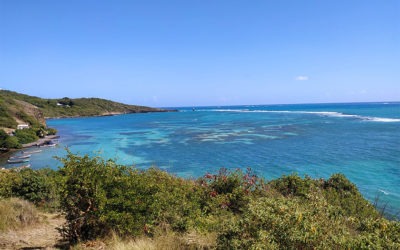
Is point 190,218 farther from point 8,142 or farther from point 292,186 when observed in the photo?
point 8,142

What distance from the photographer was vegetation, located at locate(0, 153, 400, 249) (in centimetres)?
454

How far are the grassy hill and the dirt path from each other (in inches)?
2584

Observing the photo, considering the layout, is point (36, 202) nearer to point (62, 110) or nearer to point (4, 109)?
point (4, 109)

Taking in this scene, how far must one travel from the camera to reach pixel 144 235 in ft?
22.8

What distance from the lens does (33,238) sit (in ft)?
26.8

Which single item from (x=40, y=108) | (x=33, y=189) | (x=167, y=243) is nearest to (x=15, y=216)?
(x=33, y=189)

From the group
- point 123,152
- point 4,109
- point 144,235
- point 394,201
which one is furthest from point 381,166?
point 4,109

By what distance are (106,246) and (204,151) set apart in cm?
3349

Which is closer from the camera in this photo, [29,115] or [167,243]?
[167,243]

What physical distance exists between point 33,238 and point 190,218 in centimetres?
440

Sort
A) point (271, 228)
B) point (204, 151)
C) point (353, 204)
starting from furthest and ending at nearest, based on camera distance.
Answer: point (204, 151) → point (353, 204) → point (271, 228)

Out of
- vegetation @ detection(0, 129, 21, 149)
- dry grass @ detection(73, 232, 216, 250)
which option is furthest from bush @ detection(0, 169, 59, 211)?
vegetation @ detection(0, 129, 21, 149)

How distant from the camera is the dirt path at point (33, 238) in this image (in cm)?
724

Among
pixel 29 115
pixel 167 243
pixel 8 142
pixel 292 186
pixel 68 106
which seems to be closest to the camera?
pixel 167 243
